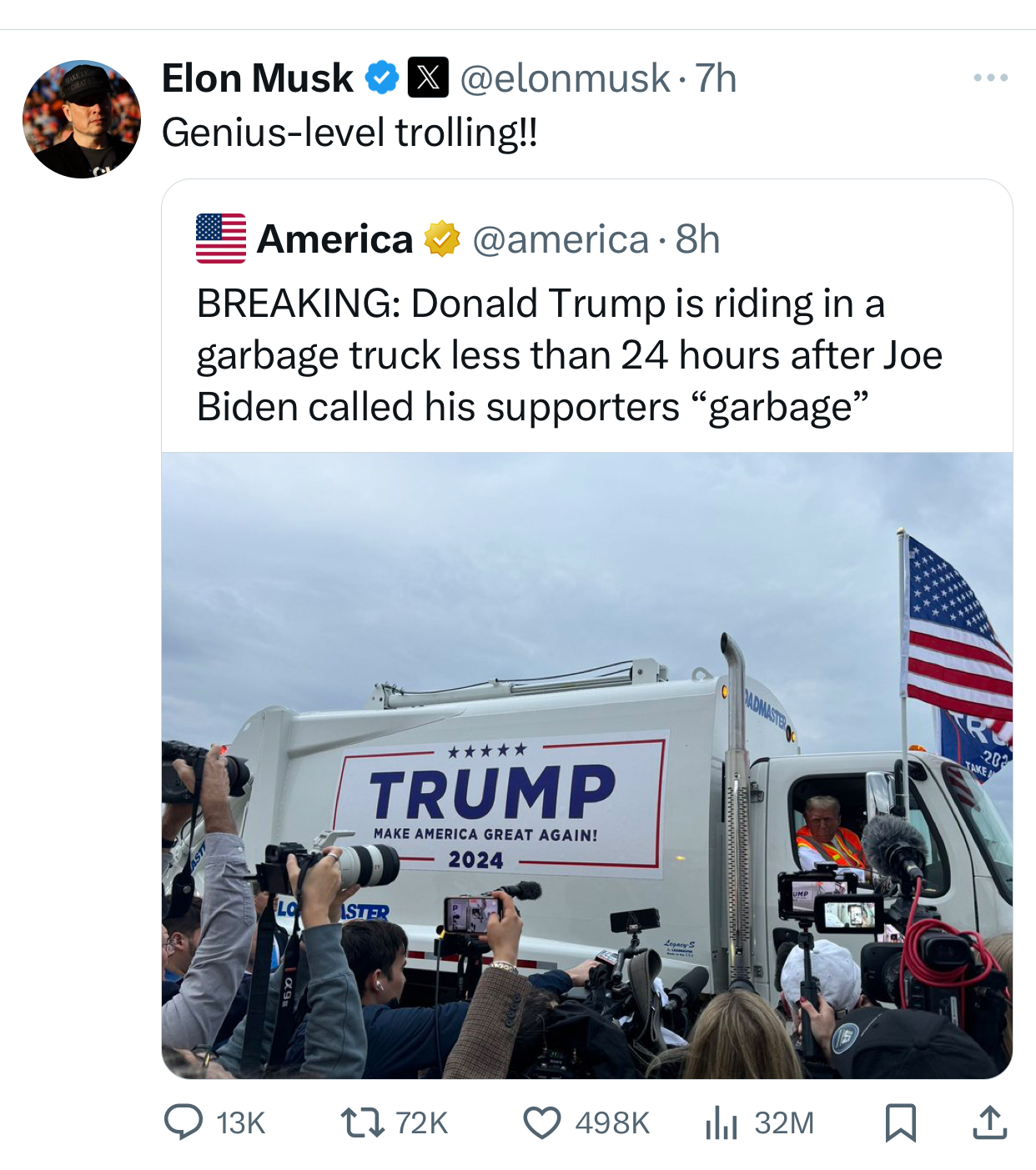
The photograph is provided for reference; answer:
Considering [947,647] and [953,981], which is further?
[947,647]

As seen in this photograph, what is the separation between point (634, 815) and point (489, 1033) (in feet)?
10.7

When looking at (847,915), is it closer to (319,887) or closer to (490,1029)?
(490,1029)

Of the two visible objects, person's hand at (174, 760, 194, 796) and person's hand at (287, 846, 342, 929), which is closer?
person's hand at (287, 846, 342, 929)

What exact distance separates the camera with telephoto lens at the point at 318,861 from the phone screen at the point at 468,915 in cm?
37

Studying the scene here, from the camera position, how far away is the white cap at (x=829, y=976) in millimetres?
3650

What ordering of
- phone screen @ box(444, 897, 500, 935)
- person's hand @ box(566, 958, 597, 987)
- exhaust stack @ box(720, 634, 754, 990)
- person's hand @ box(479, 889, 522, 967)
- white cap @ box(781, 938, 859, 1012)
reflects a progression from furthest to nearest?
exhaust stack @ box(720, 634, 754, 990), person's hand @ box(566, 958, 597, 987), white cap @ box(781, 938, 859, 1012), phone screen @ box(444, 897, 500, 935), person's hand @ box(479, 889, 522, 967)

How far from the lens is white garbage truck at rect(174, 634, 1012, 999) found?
5520 millimetres

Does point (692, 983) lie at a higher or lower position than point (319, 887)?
lower

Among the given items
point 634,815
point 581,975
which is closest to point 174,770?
point 581,975

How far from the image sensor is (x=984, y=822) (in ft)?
18.4
